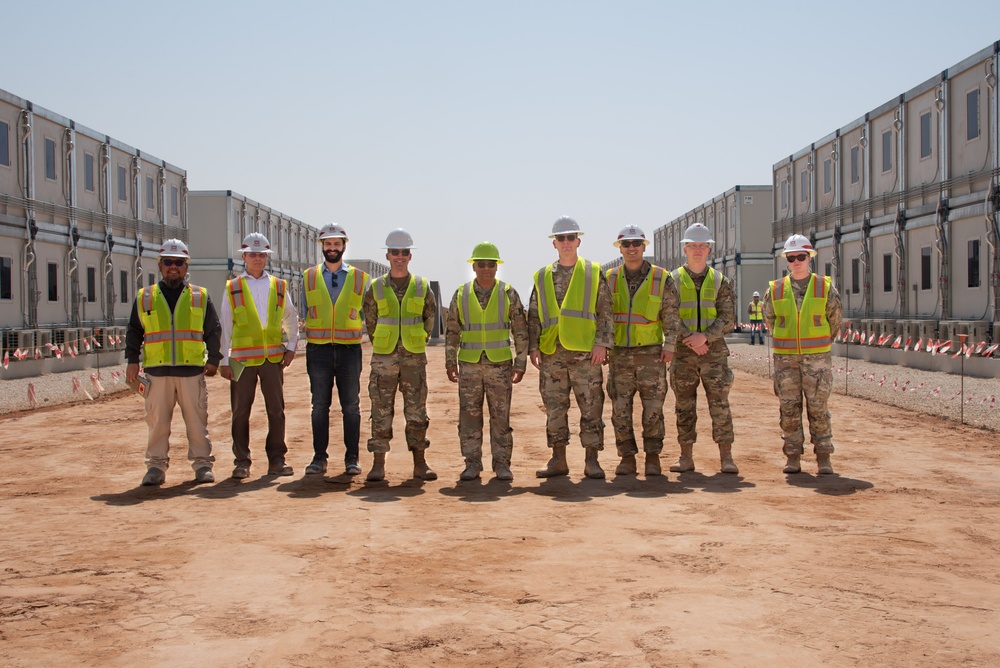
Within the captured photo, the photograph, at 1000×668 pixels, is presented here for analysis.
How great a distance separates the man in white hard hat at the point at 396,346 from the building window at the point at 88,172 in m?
22.4

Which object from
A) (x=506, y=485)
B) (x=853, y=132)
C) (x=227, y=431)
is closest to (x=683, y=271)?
(x=506, y=485)

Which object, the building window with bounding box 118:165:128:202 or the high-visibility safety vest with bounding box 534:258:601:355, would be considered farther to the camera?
the building window with bounding box 118:165:128:202

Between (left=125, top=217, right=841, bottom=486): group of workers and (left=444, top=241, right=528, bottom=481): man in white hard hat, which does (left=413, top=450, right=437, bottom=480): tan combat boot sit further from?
(left=444, top=241, right=528, bottom=481): man in white hard hat

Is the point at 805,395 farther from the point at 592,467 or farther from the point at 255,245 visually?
the point at 255,245

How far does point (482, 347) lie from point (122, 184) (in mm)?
25744

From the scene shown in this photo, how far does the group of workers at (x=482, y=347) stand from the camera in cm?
793

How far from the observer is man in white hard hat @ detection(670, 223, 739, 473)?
810 cm

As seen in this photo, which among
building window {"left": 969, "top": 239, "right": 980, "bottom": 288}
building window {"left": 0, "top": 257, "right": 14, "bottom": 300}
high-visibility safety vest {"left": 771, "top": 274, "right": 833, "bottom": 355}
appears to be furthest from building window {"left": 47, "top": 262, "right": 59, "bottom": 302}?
building window {"left": 969, "top": 239, "right": 980, "bottom": 288}

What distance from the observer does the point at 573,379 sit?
26.1ft

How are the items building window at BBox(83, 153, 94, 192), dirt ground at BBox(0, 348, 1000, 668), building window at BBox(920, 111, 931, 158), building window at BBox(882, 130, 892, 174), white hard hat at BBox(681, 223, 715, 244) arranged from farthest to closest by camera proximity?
building window at BBox(83, 153, 94, 192) < building window at BBox(882, 130, 892, 174) < building window at BBox(920, 111, 931, 158) < white hard hat at BBox(681, 223, 715, 244) < dirt ground at BBox(0, 348, 1000, 668)

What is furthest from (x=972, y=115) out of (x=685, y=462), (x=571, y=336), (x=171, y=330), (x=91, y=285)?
(x=91, y=285)

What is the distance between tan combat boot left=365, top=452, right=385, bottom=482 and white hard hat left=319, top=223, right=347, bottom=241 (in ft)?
6.39

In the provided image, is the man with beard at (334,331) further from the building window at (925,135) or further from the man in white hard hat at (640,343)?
the building window at (925,135)

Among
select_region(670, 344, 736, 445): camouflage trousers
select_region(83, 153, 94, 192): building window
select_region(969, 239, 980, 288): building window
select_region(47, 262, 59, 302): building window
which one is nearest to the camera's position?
select_region(670, 344, 736, 445): camouflage trousers
